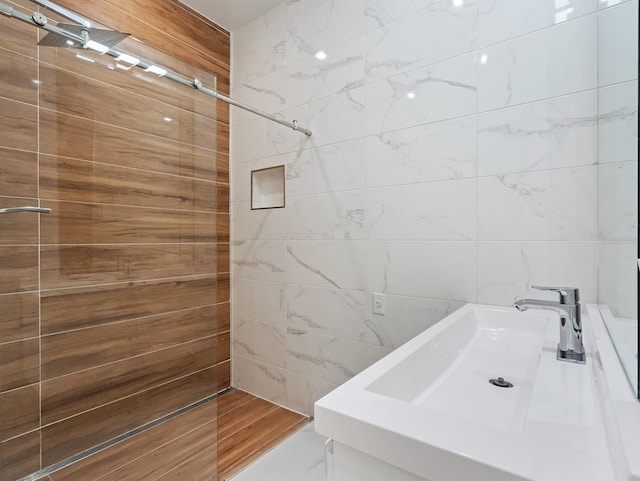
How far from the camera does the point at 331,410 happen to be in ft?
1.89

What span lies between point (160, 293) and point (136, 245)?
0.94ft

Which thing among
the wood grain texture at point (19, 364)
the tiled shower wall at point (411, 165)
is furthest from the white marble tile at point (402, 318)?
the wood grain texture at point (19, 364)

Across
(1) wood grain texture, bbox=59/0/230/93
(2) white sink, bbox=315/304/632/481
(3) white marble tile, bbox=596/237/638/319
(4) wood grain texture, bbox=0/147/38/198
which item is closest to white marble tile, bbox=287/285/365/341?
(2) white sink, bbox=315/304/632/481

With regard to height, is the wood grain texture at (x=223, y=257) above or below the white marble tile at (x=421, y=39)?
below

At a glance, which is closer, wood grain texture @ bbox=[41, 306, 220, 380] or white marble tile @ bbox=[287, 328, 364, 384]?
wood grain texture @ bbox=[41, 306, 220, 380]

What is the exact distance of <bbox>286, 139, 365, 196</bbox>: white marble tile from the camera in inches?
69.2

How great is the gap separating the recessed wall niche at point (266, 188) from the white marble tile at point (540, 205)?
4.15ft

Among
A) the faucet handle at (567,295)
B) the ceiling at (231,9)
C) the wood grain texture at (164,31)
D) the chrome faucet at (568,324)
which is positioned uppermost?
the ceiling at (231,9)

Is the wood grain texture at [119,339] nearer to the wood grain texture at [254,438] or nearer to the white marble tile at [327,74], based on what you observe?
the wood grain texture at [254,438]

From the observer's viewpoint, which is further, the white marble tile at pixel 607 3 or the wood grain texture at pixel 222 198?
the wood grain texture at pixel 222 198

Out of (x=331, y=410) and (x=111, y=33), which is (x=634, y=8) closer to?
(x=331, y=410)

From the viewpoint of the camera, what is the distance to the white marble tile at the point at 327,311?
1774mm

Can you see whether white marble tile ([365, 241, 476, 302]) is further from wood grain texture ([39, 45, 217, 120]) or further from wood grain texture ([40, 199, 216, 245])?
wood grain texture ([39, 45, 217, 120])

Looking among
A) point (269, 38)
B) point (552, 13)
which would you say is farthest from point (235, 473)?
point (269, 38)
